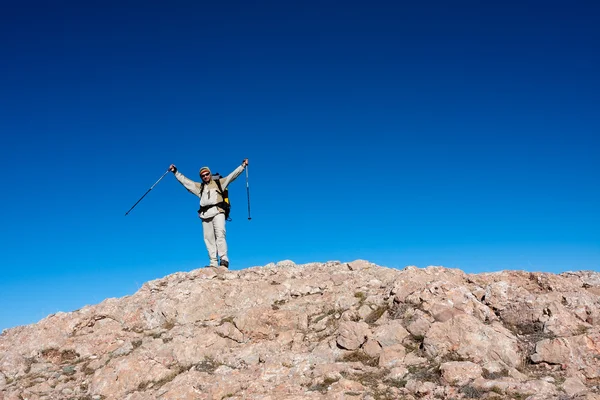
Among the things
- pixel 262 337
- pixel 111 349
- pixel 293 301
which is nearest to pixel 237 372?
pixel 262 337

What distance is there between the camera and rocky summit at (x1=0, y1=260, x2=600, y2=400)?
7895 mm

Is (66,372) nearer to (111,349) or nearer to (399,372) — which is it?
(111,349)

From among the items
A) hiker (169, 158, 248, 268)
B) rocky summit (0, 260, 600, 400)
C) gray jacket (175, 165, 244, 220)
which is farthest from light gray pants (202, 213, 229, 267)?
rocky summit (0, 260, 600, 400)

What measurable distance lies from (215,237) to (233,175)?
2.59m

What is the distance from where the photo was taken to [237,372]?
30.2 ft

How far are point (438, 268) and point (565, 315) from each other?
390 cm

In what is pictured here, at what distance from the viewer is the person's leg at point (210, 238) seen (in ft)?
54.7

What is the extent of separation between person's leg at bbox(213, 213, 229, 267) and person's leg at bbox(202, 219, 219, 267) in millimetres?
323

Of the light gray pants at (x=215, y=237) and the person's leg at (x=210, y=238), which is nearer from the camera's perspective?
the light gray pants at (x=215, y=237)

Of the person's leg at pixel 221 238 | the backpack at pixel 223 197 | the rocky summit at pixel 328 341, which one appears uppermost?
the backpack at pixel 223 197

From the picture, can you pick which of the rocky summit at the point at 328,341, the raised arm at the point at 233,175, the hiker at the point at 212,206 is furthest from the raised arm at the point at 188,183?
the rocky summit at the point at 328,341

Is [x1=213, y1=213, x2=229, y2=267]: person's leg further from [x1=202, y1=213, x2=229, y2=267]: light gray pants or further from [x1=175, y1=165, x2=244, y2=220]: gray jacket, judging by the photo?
[x1=175, y1=165, x2=244, y2=220]: gray jacket

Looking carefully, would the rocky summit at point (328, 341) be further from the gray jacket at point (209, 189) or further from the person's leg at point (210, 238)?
the gray jacket at point (209, 189)

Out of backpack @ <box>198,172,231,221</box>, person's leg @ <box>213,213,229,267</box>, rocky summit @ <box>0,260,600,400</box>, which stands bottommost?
rocky summit @ <box>0,260,600,400</box>
